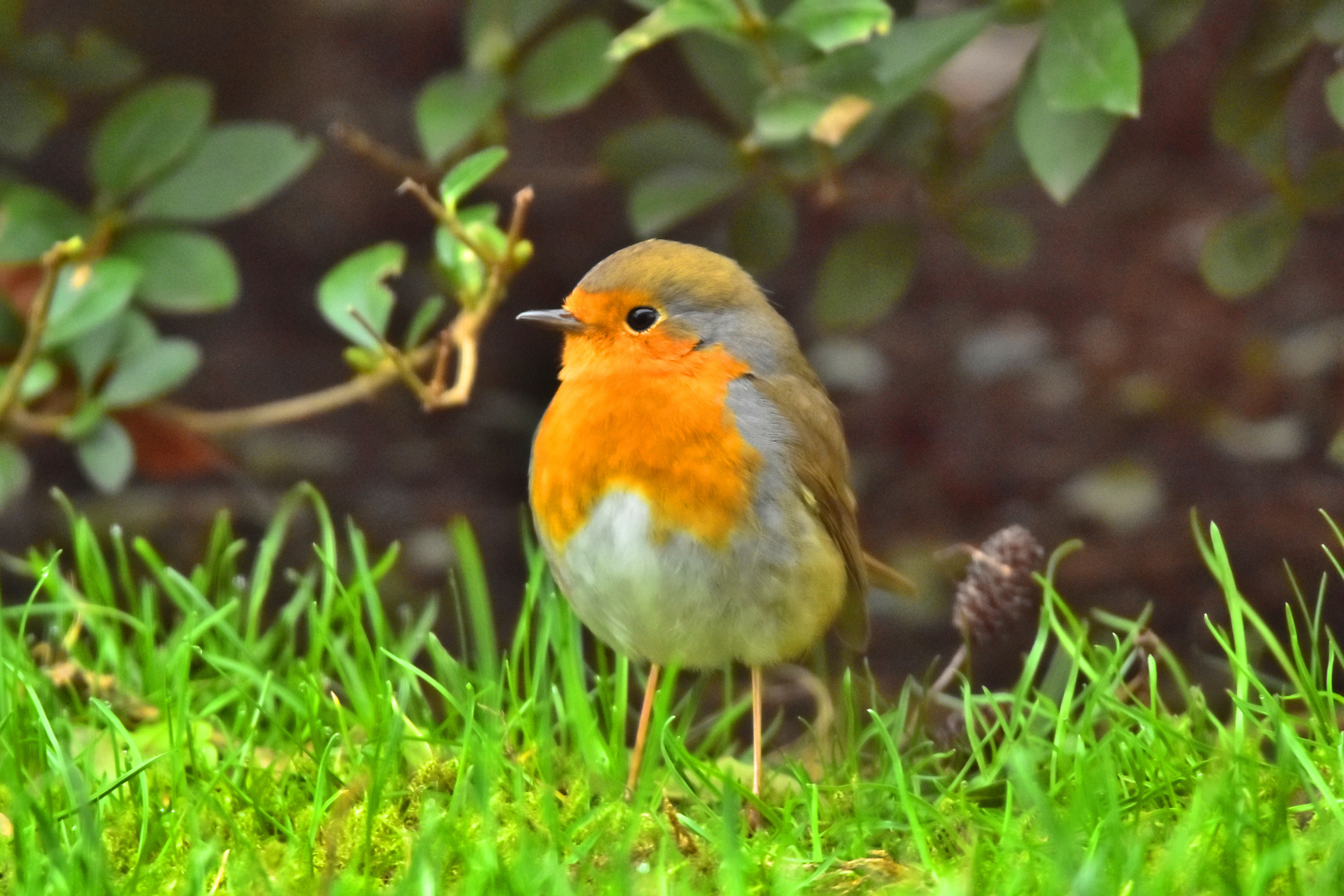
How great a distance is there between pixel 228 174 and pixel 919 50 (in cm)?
130

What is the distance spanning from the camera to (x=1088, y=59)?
2.51 meters

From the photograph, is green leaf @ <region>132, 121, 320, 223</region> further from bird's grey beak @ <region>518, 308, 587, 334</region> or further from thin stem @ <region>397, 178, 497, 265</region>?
bird's grey beak @ <region>518, 308, 587, 334</region>

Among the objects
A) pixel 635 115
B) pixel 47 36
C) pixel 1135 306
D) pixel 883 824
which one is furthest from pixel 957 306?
pixel 883 824

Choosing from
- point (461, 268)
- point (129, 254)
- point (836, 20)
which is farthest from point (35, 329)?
point (836, 20)

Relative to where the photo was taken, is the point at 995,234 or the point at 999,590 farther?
the point at 995,234

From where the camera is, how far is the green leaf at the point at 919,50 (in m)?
2.66

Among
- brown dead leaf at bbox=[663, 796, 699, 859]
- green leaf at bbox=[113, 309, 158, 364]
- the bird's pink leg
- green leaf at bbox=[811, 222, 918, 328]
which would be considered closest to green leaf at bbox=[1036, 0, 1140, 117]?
green leaf at bbox=[811, 222, 918, 328]

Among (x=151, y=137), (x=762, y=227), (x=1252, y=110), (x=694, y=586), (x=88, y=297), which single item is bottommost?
(x=694, y=586)

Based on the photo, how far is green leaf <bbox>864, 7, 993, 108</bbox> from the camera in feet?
8.74

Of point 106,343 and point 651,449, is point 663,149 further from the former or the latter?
point 106,343

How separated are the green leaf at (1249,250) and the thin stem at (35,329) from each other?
195cm

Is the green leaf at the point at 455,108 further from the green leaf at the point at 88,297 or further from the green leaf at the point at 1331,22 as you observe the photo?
the green leaf at the point at 1331,22

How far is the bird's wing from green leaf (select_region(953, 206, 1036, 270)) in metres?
0.66

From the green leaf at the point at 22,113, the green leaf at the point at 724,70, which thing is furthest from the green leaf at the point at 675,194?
the green leaf at the point at 22,113
